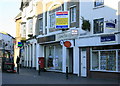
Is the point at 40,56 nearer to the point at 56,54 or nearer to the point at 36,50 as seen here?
the point at 36,50

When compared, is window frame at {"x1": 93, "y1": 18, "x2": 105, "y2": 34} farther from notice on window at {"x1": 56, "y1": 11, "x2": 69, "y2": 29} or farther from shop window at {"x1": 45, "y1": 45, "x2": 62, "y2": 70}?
shop window at {"x1": 45, "y1": 45, "x2": 62, "y2": 70}

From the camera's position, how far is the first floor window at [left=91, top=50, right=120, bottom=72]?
21406 mm

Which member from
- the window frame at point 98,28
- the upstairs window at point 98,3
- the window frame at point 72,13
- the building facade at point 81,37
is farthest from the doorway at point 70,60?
the upstairs window at point 98,3

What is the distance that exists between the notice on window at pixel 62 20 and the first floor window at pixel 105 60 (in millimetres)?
4584

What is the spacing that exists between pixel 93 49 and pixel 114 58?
8.03 feet

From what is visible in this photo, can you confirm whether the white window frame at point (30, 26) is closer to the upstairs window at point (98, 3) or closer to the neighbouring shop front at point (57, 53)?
the neighbouring shop front at point (57, 53)

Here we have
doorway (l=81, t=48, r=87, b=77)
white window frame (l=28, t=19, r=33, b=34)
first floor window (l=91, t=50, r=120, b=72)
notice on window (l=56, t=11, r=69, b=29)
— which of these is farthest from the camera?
white window frame (l=28, t=19, r=33, b=34)

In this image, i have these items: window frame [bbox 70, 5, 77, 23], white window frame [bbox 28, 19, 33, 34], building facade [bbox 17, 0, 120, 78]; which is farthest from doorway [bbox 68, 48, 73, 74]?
white window frame [bbox 28, 19, 33, 34]

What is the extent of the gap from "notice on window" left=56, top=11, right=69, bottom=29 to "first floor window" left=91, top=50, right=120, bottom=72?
15.0 feet

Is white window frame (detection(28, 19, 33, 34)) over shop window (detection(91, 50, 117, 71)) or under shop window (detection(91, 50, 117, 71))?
over

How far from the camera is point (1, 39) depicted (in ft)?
229

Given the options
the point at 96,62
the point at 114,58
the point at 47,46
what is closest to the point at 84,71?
the point at 96,62

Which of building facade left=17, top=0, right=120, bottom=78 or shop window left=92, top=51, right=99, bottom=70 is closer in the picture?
building facade left=17, top=0, right=120, bottom=78

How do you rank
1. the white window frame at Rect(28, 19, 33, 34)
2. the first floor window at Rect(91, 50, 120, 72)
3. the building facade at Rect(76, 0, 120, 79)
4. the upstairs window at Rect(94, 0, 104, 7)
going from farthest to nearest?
the white window frame at Rect(28, 19, 33, 34) < the upstairs window at Rect(94, 0, 104, 7) < the first floor window at Rect(91, 50, 120, 72) < the building facade at Rect(76, 0, 120, 79)
